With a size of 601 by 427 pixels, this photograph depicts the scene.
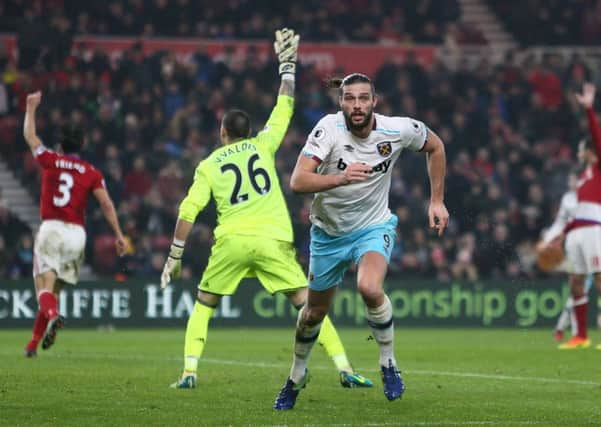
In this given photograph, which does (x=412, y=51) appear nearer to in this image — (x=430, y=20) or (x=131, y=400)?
(x=430, y=20)

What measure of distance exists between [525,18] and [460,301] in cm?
1003

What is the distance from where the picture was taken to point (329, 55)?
92.0 ft

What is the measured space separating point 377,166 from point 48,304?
5.23 m

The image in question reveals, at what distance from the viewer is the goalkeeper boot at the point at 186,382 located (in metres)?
10.6

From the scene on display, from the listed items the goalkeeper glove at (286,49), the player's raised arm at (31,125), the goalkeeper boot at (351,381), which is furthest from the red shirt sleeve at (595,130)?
the player's raised arm at (31,125)

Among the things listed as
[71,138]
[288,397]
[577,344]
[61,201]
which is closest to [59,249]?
[61,201]

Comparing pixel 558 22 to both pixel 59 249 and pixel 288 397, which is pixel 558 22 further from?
pixel 288 397

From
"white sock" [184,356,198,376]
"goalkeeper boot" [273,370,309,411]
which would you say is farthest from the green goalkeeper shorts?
"goalkeeper boot" [273,370,309,411]

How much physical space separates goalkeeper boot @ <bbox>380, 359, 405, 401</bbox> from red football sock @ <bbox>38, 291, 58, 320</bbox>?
16.5 ft

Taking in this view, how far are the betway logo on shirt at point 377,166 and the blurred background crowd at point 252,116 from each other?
13266 mm

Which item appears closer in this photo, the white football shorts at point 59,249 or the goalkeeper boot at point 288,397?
the goalkeeper boot at point 288,397

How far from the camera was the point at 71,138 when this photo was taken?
13602 mm

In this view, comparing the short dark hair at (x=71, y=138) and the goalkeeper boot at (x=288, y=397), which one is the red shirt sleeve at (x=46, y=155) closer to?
the short dark hair at (x=71, y=138)

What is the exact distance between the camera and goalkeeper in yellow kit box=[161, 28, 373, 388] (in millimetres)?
Result: 10758
